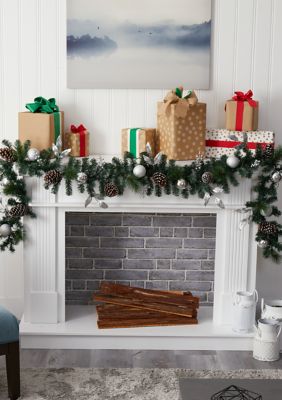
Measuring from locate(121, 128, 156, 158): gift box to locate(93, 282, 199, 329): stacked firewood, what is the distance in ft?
2.60

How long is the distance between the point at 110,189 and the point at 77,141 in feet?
1.22

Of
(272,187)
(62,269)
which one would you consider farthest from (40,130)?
(272,187)

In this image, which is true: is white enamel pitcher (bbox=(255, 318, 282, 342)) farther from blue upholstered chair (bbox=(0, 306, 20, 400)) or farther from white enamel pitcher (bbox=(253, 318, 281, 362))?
blue upholstered chair (bbox=(0, 306, 20, 400))

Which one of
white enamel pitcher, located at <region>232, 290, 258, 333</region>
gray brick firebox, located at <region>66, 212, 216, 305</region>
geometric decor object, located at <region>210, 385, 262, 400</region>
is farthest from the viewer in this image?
gray brick firebox, located at <region>66, 212, 216, 305</region>

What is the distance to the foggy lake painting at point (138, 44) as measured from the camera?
351cm

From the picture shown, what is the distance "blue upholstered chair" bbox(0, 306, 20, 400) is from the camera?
2.76m

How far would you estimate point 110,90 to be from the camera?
3.61 m

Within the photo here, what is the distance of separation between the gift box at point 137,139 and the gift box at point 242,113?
410 millimetres

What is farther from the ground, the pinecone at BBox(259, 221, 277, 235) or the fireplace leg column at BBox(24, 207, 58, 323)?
the pinecone at BBox(259, 221, 277, 235)

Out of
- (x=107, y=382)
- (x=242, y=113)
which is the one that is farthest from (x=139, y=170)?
(x=107, y=382)

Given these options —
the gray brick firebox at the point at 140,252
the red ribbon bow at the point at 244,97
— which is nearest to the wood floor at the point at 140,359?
the gray brick firebox at the point at 140,252

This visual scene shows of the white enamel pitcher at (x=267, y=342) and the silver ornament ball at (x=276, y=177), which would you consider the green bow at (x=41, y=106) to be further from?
the white enamel pitcher at (x=267, y=342)

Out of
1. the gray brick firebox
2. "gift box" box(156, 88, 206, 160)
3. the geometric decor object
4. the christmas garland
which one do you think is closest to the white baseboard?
the gray brick firebox

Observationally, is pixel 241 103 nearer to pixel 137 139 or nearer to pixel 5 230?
pixel 137 139
